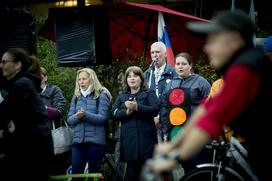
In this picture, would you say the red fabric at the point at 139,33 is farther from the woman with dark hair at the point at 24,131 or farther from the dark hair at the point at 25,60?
the woman with dark hair at the point at 24,131

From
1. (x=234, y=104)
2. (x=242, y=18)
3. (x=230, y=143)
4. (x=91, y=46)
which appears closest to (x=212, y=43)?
(x=242, y=18)

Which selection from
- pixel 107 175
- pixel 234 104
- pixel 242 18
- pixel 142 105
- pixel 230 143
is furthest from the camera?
pixel 107 175

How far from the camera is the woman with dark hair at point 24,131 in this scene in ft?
15.0

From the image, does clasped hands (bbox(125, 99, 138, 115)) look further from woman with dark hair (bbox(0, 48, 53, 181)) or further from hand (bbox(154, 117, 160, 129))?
woman with dark hair (bbox(0, 48, 53, 181))

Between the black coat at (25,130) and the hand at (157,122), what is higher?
the black coat at (25,130)

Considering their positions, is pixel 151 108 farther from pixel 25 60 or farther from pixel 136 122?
pixel 25 60

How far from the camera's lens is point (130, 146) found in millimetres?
6379

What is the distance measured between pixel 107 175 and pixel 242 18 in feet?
17.8

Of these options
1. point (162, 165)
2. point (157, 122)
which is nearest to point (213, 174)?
point (157, 122)

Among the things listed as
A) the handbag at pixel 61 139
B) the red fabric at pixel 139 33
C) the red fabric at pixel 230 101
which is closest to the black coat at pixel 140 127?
the handbag at pixel 61 139

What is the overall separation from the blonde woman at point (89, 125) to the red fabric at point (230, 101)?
3.99 meters

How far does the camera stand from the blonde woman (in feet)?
21.6

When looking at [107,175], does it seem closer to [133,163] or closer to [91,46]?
[133,163]

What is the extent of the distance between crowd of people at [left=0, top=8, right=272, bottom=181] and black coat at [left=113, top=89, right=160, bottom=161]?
0.04ft
